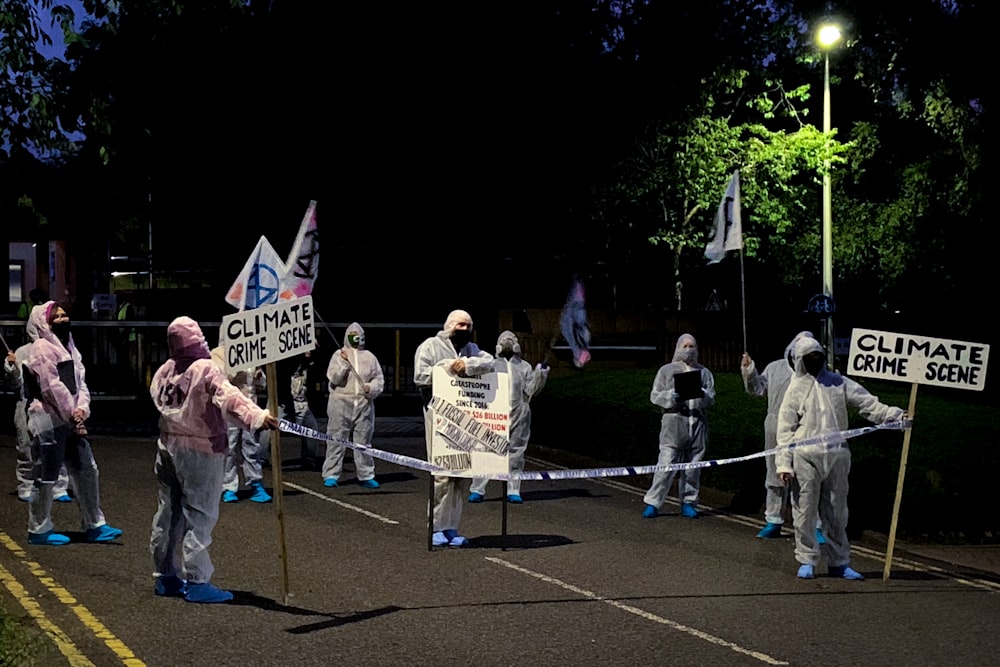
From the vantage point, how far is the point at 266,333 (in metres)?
10.3

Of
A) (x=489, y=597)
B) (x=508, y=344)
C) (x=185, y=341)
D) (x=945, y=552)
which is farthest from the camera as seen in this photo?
(x=508, y=344)

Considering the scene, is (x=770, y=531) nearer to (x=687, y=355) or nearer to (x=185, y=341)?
(x=687, y=355)

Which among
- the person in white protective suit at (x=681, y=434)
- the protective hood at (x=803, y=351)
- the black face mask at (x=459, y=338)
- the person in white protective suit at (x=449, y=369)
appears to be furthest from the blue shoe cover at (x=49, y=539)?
the protective hood at (x=803, y=351)

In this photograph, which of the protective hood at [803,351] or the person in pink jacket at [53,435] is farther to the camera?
the person in pink jacket at [53,435]

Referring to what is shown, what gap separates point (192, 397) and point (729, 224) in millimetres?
11541

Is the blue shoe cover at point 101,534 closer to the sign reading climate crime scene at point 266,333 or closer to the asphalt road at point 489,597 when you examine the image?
the asphalt road at point 489,597

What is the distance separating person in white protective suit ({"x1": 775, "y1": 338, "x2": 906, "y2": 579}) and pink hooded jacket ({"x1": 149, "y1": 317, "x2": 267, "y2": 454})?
4202 millimetres

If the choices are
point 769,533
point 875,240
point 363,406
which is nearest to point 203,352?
point 769,533

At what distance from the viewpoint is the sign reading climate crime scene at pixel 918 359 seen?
11.8 m

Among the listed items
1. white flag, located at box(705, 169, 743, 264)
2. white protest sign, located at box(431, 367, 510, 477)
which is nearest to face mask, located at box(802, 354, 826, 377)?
white protest sign, located at box(431, 367, 510, 477)

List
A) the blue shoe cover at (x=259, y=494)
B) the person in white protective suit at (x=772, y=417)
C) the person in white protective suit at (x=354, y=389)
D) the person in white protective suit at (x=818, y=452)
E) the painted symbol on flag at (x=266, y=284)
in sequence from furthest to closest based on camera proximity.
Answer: the painted symbol on flag at (x=266, y=284) → the person in white protective suit at (x=354, y=389) → the blue shoe cover at (x=259, y=494) → the person in white protective suit at (x=772, y=417) → the person in white protective suit at (x=818, y=452)

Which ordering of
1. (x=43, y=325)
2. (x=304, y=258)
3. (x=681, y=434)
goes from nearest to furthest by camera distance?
1. (x=43, y=325)
2. (x=681, y=434)
3. (x=304, y=258)

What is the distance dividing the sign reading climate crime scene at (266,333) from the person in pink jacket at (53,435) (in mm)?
2447

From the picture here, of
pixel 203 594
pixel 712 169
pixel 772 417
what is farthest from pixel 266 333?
pixel 712 169
